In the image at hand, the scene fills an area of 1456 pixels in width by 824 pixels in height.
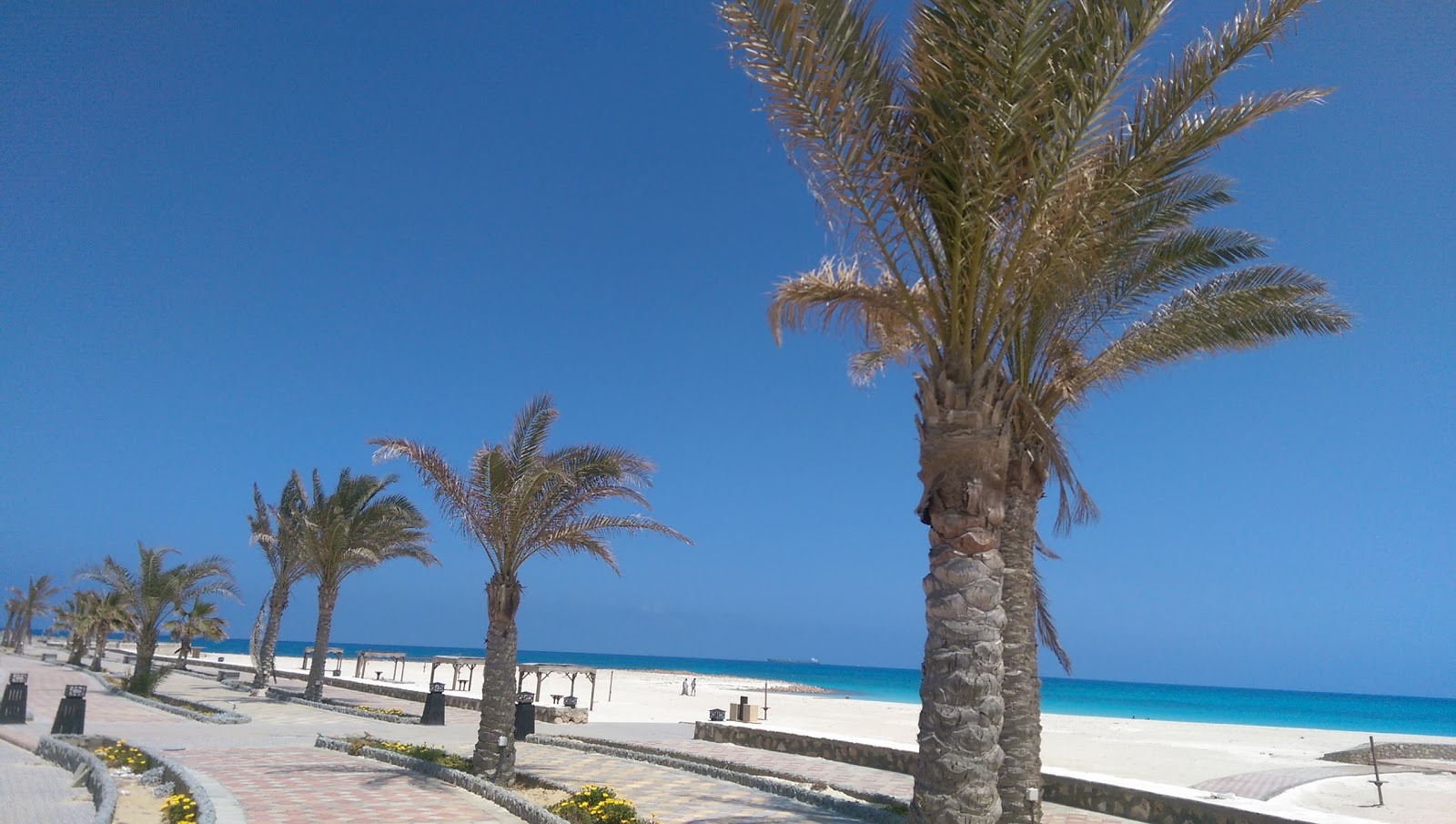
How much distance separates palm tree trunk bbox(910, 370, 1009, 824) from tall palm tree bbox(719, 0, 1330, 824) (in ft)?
0.04

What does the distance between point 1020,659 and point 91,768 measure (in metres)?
11.6

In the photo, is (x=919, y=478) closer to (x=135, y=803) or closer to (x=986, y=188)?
(x=986, y=188)

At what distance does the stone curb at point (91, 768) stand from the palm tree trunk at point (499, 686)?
4102 millimetres

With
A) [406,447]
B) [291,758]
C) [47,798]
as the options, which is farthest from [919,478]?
[291,758]

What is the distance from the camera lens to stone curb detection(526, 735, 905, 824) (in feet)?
32.9

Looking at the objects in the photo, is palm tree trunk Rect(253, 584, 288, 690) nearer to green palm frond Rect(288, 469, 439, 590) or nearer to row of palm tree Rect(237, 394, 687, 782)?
green palm frond Rect(288, 469, 439, 590)

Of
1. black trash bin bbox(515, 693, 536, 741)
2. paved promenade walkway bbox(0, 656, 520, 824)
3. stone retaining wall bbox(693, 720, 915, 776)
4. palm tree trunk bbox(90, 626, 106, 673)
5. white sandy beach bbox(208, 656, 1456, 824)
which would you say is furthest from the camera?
palm tree trunk bbox(90, 626, 106, 673)

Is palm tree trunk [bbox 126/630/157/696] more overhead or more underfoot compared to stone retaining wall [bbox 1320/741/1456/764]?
more overhead

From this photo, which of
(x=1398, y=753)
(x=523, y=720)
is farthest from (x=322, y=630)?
(x=1398, y=753)

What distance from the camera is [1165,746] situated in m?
30.7

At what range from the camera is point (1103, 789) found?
10461 millimetres

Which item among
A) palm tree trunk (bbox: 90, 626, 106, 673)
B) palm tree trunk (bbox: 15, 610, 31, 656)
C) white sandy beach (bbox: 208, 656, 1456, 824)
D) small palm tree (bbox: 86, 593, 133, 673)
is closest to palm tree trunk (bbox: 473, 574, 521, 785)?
white sandy beach (bbox: 208, 656, 1456, 824)

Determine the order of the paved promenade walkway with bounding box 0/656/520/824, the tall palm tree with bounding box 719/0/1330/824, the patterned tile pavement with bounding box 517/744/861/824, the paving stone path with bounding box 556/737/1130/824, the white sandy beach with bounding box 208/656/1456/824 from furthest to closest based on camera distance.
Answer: the white sandy beach with bounding box 208/656/1456/824 → the paving stone path with bounding box 556/737/1130/824 → the patterned tile pavement with bounding box 517/744/861/824 → the paved promenade walkway with bounding box 0/656/520/824 → the tall palm tree with bounding box 719/0/1330/824

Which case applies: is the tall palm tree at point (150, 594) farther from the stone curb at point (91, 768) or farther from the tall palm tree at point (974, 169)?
the tall palm tree at point (974, 169)
